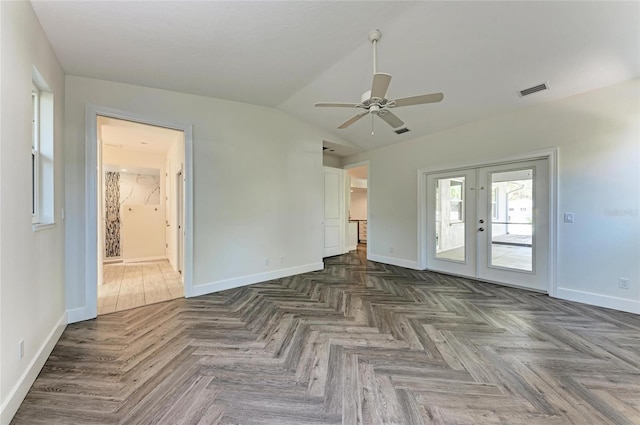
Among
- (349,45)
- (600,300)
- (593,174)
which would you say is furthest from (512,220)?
(349,45)

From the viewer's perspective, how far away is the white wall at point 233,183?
120 inches

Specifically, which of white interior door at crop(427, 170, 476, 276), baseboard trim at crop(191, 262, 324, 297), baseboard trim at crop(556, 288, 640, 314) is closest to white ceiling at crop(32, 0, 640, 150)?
white interior door at crop(427, 170, 476, 276)

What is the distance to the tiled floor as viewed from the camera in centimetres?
358

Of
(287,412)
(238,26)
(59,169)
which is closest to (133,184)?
(59,169)

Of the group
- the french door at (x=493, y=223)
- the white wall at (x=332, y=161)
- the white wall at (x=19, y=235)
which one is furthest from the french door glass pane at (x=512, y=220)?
the white wall at (x=19, y=235)

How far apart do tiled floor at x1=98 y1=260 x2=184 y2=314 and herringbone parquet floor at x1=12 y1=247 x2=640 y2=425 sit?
400 mm

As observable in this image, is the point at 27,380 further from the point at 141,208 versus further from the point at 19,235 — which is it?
the point at 141,208

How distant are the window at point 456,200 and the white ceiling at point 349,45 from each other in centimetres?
149

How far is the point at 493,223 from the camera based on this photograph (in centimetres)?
448

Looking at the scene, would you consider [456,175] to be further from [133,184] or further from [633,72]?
[133,184]

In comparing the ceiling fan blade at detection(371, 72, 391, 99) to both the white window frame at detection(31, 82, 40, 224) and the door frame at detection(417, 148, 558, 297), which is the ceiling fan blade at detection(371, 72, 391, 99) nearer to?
the door frame at detection(417, 148, 558, 297)

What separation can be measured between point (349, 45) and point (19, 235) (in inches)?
134

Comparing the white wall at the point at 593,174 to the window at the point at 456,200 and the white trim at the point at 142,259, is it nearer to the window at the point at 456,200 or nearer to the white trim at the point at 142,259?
the window at the point at 456,200

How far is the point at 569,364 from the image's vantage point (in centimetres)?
215
